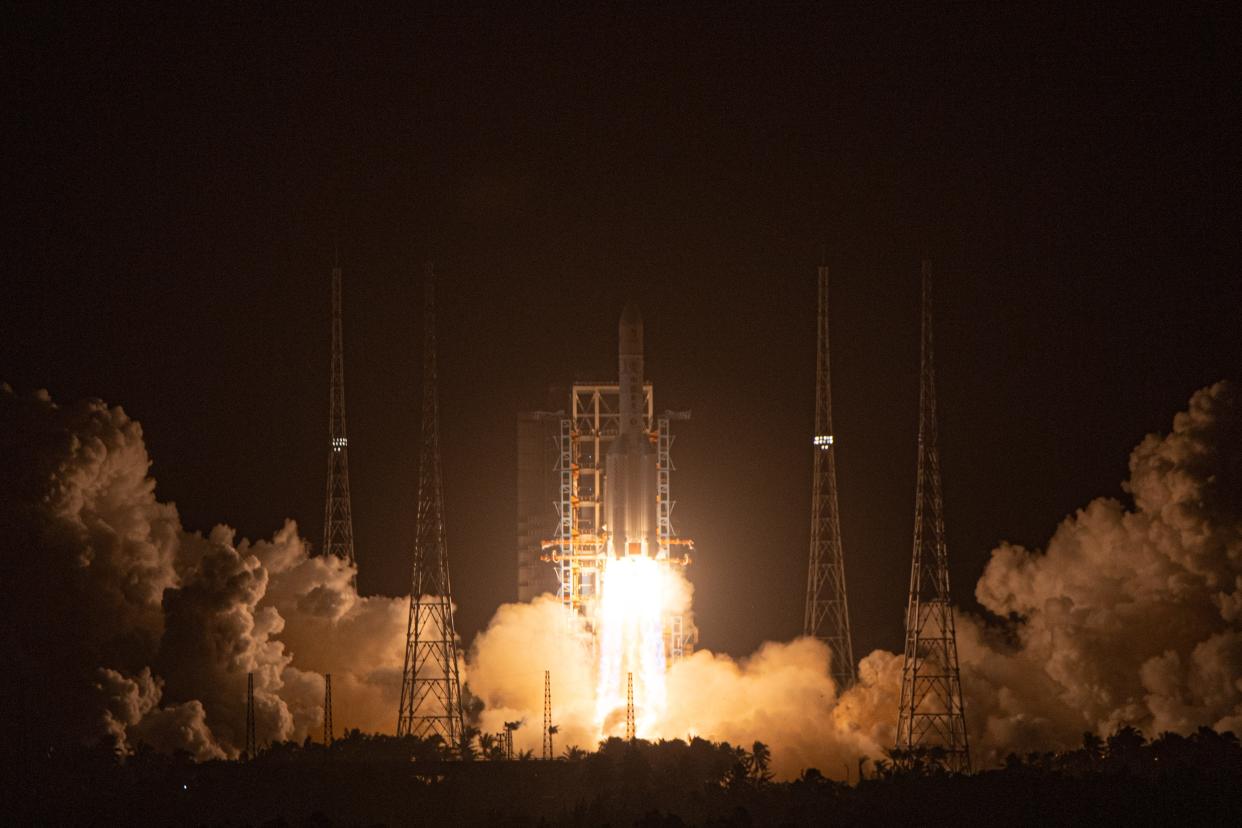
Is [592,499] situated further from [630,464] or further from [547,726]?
[547,726]

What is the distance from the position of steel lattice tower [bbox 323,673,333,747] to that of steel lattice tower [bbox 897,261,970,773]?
456 inches

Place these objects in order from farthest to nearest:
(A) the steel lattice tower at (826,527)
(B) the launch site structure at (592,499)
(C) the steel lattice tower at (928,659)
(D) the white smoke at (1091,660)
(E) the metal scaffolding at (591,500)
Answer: (E) the metal scaffolding at (591,500)
(B) the launch site structure at (592,499)
(A) the steel lattice tower at (826,527)
(D) the white smoke at (1091,660)
(C) the steel lattice tower at (928,659)

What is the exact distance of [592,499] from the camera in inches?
2768

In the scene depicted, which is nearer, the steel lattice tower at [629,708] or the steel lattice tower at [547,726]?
the steel lattice tower at [629,708]

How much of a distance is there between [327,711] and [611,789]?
22.0 ft

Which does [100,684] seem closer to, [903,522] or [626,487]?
[626,487]

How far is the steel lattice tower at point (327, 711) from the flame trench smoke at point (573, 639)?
1.25 feet

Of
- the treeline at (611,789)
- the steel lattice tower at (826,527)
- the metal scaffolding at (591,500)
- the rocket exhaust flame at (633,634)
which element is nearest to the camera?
the treeline at (611,789)

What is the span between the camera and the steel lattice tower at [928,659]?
62.5 metres

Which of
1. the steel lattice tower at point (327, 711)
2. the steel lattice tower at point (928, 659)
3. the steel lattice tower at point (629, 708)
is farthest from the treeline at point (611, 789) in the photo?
the steel lattice tower at point (327, 711)

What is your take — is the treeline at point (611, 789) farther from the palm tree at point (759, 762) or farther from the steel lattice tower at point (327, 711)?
the steel lattice tower at point (327, 711)

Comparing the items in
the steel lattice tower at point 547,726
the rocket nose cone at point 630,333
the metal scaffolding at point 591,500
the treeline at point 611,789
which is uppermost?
the rocket nose cone at point 630,333

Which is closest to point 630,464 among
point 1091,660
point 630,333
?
point 630,333

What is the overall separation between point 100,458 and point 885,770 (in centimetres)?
1717
